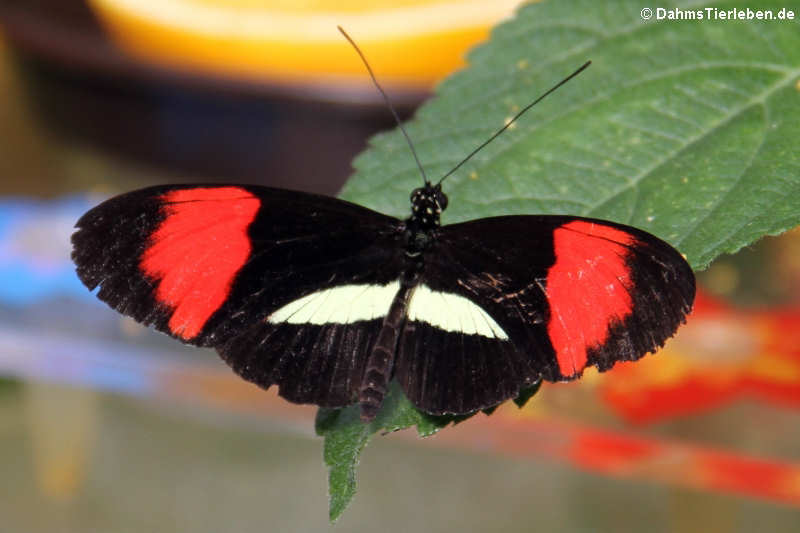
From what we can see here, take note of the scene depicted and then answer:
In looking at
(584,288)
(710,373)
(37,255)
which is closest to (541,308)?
(584,288)

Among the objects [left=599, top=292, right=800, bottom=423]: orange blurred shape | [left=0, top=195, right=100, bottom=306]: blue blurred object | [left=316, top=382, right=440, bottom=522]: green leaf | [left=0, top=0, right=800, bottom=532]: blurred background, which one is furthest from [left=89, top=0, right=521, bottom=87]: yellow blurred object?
[left=316, top=382, right=440, bottom=522]: green leaf

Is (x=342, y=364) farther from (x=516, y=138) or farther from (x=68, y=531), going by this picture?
(x=68, y=531)

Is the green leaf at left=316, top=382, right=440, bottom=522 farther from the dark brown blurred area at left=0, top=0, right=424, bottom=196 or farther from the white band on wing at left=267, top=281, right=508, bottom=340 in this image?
the dark brown blurred area at left=0, top=0, right=424, bottom=196

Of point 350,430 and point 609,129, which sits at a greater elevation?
point 609,129

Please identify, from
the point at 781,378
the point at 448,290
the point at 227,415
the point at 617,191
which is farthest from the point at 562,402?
the point at 617,191

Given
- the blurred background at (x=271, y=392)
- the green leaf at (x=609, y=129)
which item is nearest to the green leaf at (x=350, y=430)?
the green leaf at (x=609, y=129)

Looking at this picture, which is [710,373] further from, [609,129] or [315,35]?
[609,129]
